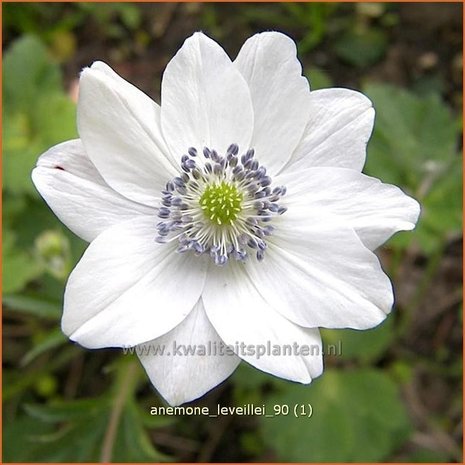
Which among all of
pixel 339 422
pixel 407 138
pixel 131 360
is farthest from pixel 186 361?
pixel 407 138

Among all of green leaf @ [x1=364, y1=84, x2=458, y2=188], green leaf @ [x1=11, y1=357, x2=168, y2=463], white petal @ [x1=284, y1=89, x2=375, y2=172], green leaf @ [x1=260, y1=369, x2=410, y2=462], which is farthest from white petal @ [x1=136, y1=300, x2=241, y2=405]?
green leaf @ [x1=364, y1=84, x2=458, y2=188]

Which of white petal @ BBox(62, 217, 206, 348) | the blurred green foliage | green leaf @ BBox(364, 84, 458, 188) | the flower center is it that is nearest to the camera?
white petal @ BBox(62, 217, 206, 348)

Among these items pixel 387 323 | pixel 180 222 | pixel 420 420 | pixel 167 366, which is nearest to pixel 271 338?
pixel 167 366

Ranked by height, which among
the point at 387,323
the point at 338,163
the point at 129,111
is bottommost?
the point at 387,323

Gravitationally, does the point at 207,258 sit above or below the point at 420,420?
above

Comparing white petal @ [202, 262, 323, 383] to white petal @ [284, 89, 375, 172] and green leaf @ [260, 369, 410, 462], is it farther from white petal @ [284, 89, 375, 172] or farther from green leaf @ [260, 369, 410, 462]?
green leaf @ [260, 369, 410, 462]

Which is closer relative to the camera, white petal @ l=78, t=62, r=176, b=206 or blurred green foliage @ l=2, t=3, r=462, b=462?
white petal @ l=78, t=62, r=176, b=206

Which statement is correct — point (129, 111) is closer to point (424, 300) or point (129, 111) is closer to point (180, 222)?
point (180, 222)

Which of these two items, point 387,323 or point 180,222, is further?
point 387,323
